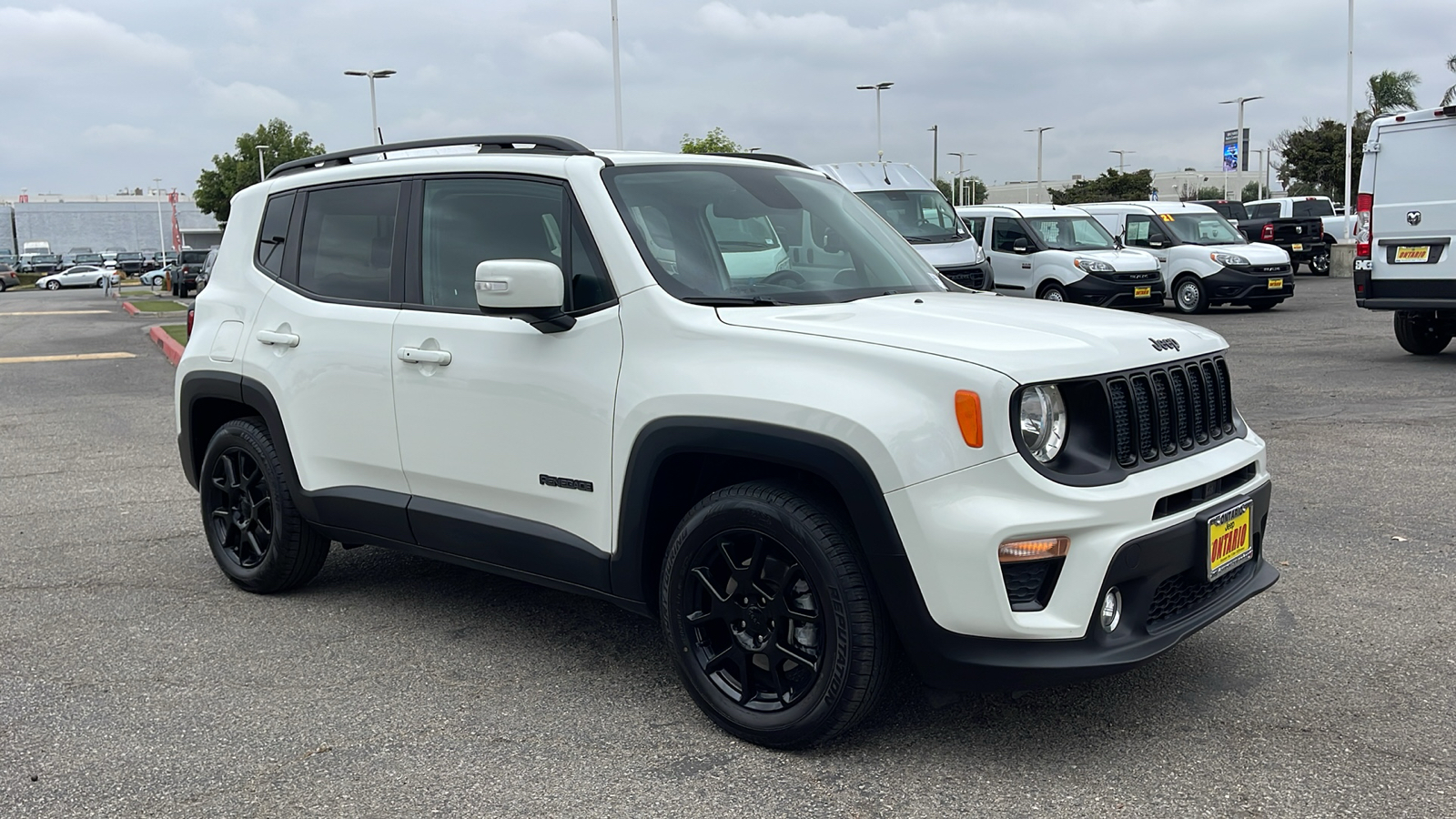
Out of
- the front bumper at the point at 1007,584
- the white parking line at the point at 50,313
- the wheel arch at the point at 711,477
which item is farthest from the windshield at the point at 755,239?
the white parking line at the point at 50,313

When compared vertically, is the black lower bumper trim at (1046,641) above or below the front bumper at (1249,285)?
below

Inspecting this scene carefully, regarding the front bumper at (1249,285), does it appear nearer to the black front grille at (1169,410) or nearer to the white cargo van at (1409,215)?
the white cargo van at (1409,215)

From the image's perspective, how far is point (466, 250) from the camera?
4.38 m

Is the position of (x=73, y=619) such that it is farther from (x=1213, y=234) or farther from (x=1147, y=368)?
(x=1213, y=234)

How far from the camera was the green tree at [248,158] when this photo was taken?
8469 cm

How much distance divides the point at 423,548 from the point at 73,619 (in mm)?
1603

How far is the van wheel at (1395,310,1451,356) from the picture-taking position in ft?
42.1

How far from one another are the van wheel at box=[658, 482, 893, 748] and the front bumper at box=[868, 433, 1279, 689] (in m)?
0.11

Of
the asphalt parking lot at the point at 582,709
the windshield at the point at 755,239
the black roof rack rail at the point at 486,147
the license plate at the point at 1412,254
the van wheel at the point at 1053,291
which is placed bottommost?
the asphalt parking lot at the point at 582,709

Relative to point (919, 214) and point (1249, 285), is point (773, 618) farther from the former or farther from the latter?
point (1249, 285)

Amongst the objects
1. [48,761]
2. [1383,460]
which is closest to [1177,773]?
[48,761]

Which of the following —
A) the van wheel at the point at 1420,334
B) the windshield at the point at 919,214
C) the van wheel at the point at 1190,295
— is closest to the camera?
the van wheel at the point at 1420,334

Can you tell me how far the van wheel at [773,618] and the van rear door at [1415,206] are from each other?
10.4 m

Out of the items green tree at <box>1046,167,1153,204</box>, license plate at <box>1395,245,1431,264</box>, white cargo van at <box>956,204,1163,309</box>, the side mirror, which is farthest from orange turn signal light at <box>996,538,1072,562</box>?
green tree at <box>1046,167,1153,204</box>
